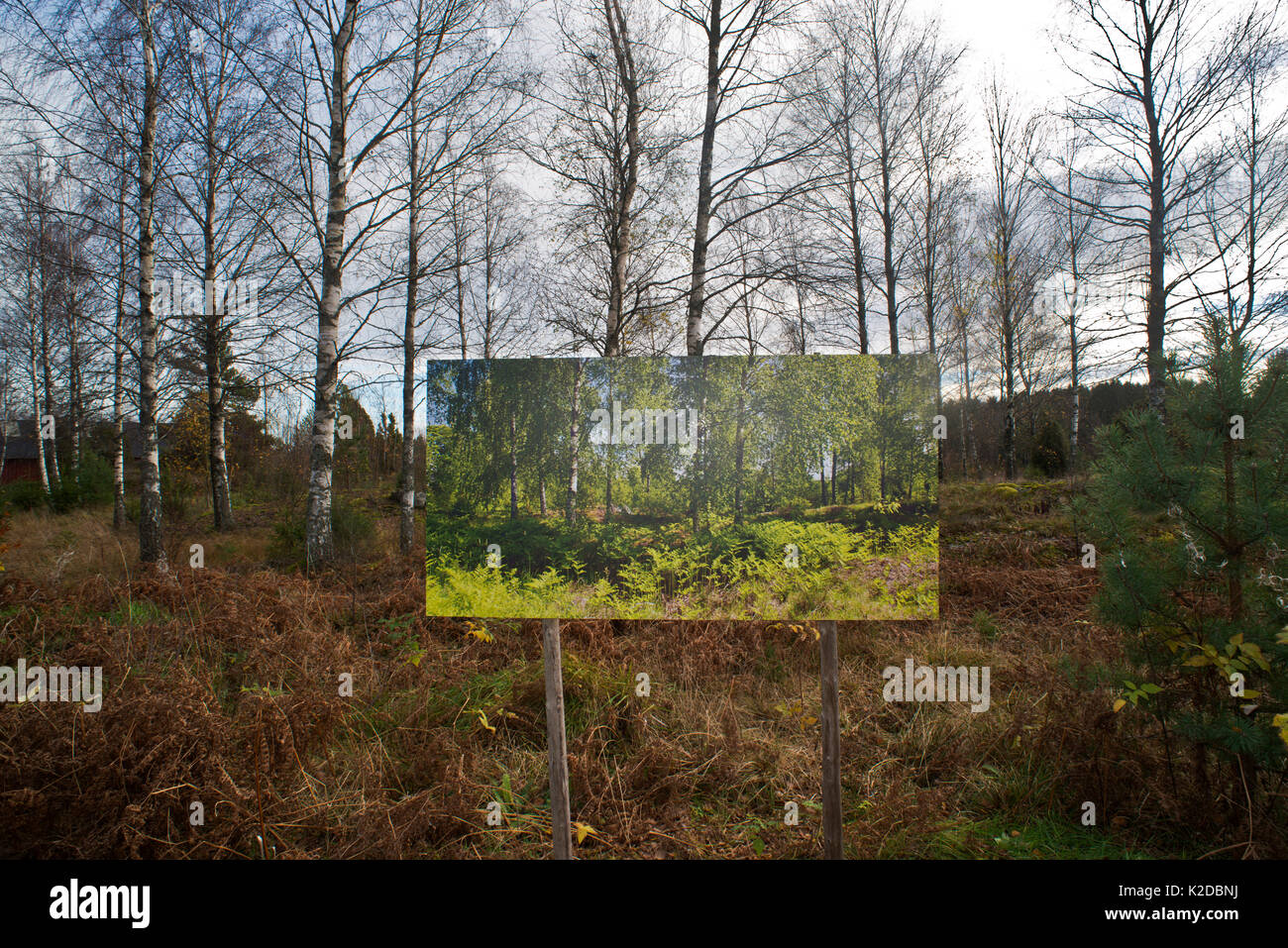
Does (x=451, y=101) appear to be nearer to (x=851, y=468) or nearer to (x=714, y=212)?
(x=714, y=212)

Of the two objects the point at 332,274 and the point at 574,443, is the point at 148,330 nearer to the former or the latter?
the point at 332,274

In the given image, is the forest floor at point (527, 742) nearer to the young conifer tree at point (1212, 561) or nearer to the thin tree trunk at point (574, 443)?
the young conifer tree at point (1212, 561)

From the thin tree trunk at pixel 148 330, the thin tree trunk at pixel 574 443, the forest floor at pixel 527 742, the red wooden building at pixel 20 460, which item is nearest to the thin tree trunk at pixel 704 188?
the forest floor at pixel 527 742

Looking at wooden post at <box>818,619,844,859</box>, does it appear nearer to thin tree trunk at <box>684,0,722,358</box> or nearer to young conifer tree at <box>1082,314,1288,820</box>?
young conifer tree at <box>1082,314,1288,820</box>

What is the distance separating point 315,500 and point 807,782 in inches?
272

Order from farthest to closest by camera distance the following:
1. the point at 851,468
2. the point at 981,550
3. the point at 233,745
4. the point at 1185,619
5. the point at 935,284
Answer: the point at 935,284 → the point at 981,550 → the point at 233,745 → the point at 1185,619 → the point at 851,468

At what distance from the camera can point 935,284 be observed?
45.2 ft

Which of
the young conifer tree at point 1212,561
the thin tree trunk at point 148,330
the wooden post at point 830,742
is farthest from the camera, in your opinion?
the thin tree trunk at point 148,330

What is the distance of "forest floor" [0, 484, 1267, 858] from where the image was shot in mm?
3084

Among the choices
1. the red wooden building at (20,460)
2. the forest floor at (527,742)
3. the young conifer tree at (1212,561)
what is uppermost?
the red wooden building at (20,460)

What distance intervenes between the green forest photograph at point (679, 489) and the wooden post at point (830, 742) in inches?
5.5

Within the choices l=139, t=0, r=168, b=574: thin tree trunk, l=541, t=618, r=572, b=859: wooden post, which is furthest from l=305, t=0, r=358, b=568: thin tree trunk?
l=541, t=618, r=572, b=859: wooden post

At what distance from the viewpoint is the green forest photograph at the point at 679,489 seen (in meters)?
2.64
